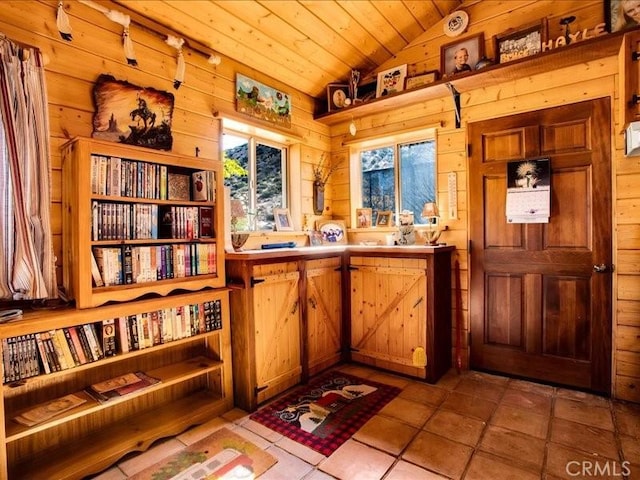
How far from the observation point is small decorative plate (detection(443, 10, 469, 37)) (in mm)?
2914

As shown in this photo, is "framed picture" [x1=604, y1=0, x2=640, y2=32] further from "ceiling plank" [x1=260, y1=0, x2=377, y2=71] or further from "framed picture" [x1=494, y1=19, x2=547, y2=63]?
"ceiling plank" [x1=260, y1=0, x2=377, y2=71]

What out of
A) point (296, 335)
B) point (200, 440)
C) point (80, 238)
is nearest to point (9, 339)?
point (80, 238)

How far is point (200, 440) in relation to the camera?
204 cm

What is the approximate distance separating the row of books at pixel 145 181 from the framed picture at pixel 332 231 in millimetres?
1454

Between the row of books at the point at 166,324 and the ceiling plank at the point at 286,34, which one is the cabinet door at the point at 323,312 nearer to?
the row of books at the point at 166,324

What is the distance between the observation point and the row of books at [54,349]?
1.55 m

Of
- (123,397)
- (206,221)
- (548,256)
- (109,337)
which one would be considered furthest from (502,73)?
(123,397)

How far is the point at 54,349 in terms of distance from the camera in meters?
1.67

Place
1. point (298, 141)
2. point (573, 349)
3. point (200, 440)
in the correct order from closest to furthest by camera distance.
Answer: point (200, 440)
point (573, 349)
point (298, 141)

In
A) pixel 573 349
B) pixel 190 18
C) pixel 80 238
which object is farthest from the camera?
pixel 573 349

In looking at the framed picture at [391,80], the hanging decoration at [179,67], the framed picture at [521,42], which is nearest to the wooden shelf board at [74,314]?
the hanging decoration at [179,67]

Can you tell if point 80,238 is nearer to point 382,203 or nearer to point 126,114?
point 126,114

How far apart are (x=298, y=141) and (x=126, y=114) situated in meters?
1.63

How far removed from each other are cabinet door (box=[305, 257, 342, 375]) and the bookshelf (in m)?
0.81
